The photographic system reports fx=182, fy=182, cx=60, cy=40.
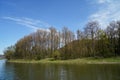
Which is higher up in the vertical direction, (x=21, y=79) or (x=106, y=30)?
(x=106, y=30)

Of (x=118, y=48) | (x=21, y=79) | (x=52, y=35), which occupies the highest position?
(x=52, y=35)

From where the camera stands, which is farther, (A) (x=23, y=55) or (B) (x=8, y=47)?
(B) (x=8, y=47)

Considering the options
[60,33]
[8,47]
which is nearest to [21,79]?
[60,33]

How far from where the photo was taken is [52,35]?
4405 inches

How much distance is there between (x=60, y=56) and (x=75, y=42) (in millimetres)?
11546

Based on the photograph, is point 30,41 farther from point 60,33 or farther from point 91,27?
point 91,27

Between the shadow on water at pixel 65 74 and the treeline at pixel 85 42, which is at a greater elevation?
the treeline at pixel 85 42

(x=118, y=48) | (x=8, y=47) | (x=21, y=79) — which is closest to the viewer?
(x=21, y=79)

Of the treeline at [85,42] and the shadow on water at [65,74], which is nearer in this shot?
the shadow on water at [65,74]

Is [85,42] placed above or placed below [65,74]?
above

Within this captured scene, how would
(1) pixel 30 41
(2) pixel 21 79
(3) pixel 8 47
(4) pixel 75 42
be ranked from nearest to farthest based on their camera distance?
(2) pixel 21 79
(4) pixel 75 42
(1) pixel 30 41
(3) pixel 8 47

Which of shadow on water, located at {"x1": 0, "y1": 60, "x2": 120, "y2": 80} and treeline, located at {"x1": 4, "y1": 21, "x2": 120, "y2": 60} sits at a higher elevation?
treeline, located at {"x1": 4, "y1": 21, "x2": 120, "y2": 60}

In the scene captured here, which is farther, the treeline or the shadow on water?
the treeline

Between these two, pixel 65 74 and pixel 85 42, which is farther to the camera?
pixel 85 42
